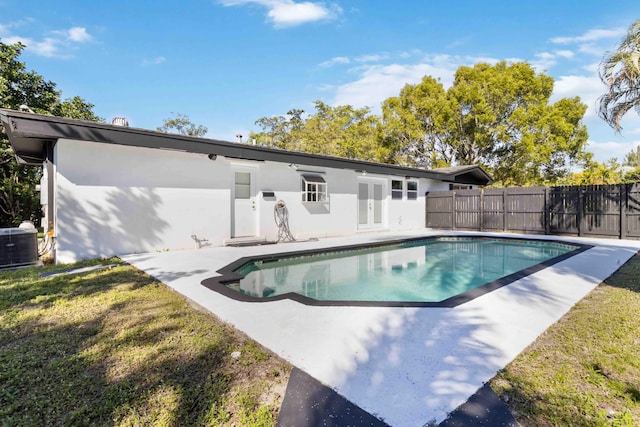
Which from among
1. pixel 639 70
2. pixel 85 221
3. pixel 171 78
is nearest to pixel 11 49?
pixel 171 78

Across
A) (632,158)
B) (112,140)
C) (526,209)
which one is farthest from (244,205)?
(632,158)

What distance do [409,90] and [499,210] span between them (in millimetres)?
12513

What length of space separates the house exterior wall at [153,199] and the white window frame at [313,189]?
0.16 m

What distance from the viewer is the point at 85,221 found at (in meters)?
6.38

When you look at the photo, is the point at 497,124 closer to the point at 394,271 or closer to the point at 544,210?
the point at 544,210

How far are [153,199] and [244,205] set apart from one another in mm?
2405

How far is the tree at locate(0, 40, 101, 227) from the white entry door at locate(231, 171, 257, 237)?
9.46 meters

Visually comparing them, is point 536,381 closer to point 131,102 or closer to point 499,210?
point 499,210

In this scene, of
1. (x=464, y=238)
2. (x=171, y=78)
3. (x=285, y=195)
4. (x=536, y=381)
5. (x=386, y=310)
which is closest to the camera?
(x=536, y=381)

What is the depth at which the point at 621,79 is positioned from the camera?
6.89m

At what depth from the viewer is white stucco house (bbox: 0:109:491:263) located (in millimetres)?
6160

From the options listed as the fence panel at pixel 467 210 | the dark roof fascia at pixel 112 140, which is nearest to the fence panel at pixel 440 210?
the fence panel at pixel 467 210

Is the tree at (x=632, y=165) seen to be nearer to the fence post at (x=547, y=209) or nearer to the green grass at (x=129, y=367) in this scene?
the fence post at (x=547, y=209)

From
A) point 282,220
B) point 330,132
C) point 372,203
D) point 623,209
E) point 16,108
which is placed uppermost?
point 330,132
